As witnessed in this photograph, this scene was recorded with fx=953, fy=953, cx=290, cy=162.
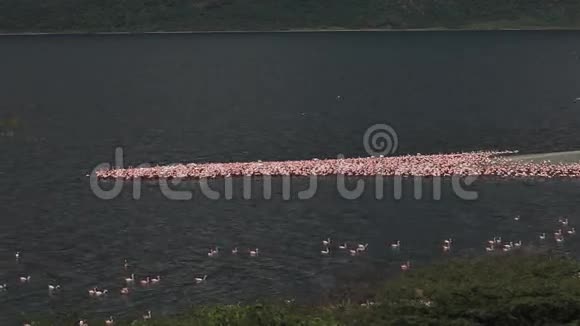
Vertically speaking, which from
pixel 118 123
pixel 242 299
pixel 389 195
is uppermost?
pixel 118 123

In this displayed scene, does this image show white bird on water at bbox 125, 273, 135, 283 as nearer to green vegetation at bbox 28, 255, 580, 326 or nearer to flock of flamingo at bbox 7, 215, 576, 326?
flock of flamingo at bbox 7, 215, 576, 326

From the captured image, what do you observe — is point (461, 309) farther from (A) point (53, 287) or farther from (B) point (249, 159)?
(B) point (249, 159)

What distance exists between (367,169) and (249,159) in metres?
12.2

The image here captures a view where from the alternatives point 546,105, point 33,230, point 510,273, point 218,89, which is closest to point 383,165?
point 33,230

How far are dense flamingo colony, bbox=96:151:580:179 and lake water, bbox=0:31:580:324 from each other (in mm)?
2826

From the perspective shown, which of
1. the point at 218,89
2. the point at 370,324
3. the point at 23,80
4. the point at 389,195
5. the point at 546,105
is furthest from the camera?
the point at 23,80

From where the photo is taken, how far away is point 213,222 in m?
54.2

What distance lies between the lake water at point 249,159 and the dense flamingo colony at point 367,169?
2826 mm

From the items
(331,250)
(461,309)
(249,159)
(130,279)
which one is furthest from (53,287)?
(249,159)

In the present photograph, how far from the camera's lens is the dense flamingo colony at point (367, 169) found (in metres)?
65.5

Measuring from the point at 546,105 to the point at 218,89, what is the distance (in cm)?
4807

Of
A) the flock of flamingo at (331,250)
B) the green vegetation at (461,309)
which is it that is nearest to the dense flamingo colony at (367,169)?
the flock of flamingo at (331,250)

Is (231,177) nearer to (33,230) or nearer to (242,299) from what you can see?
(33,230)

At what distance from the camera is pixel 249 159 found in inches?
2960
